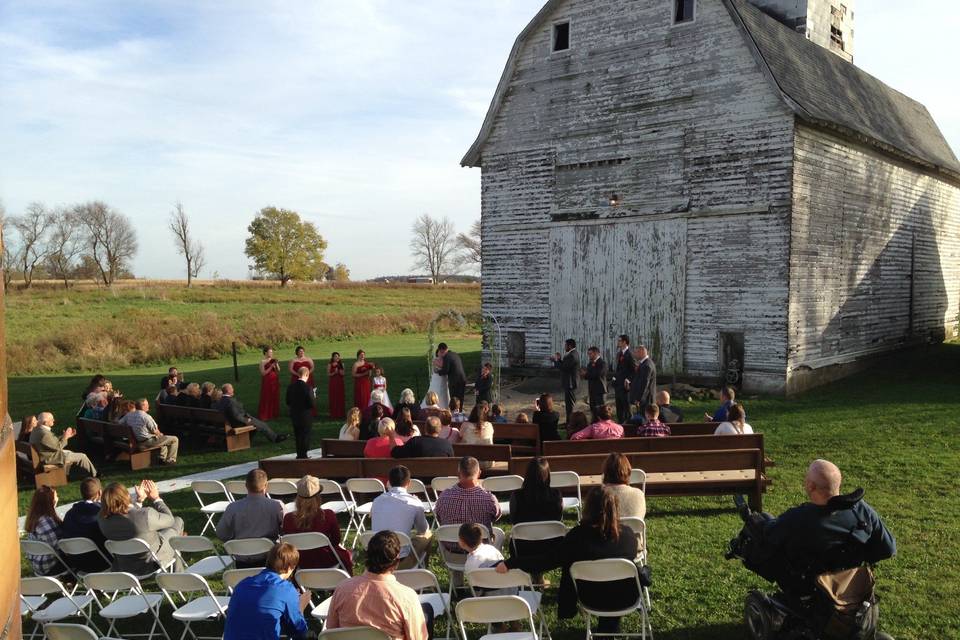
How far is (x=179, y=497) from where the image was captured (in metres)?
10.6

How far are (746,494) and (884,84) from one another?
2173cm

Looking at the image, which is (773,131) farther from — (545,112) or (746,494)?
(746,494)

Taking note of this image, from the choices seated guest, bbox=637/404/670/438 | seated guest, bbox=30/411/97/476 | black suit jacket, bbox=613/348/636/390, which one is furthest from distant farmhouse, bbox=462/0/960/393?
seated guest, bbox=30/411/97/476

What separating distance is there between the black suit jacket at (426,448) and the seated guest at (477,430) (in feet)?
2.79

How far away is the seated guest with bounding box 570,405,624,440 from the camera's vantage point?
9961mm

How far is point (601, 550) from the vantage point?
5.39 meters

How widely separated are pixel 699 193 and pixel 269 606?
1545cm

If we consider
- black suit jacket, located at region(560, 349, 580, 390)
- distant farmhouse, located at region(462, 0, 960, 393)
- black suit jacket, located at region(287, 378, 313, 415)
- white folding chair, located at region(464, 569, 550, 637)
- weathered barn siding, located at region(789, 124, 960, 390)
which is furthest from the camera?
weathered barn siding, located at region(789, 124, 960, 390)

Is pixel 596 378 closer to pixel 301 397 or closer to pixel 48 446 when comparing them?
pixel 301 397

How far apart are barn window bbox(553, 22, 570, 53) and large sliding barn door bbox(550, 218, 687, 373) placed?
15.2 ft

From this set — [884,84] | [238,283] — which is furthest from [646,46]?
[238,283]

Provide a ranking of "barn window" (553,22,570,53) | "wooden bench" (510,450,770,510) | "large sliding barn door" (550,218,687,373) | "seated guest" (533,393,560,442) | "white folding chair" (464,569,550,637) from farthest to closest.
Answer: "barn window" (553,22,570,53) → "large sliding barn door" (550,218,687,373) → "seated guest" (533,393,560,442) → "wooden bench" (510,450,770,510) → "white folding chair" (464,569,550,637)

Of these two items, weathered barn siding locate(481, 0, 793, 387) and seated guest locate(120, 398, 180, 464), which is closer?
seated guest locate(120, 398, 180, 464)

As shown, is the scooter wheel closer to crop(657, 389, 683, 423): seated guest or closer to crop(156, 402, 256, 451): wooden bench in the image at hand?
crop(657, 389, 683, 423): seated guest
